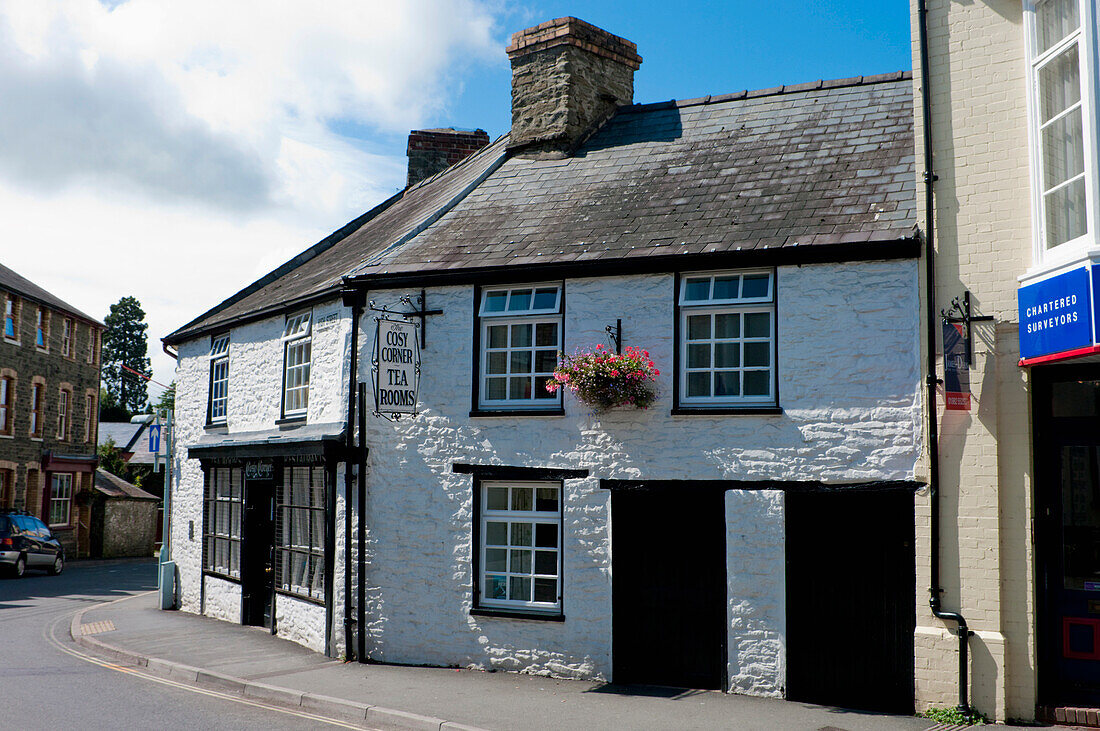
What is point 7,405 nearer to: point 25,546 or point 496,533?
point 25,546

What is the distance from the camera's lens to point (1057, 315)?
822 cm

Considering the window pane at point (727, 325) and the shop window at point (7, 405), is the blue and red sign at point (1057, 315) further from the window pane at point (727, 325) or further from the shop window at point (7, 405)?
the shop window at point (7, 405)

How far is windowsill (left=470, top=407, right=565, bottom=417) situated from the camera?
11156mm

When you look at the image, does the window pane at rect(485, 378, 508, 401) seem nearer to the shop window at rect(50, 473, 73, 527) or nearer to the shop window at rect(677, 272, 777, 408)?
the shop window at rect(677, 272, 777, 408)

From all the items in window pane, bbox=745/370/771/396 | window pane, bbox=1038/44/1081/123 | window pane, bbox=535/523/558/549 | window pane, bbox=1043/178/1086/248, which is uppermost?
window pane, bbox=1038/44/1081/123

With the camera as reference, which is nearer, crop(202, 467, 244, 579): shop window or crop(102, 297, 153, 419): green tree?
crop(202, 467, 244, 579): shop window

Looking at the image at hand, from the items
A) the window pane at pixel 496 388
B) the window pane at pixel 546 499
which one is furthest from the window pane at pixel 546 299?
the window pane at pixel 546 499

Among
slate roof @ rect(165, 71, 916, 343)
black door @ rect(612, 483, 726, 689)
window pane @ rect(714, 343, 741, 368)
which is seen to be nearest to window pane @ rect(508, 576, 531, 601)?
black door @ rect(612, 483, 726, 689)

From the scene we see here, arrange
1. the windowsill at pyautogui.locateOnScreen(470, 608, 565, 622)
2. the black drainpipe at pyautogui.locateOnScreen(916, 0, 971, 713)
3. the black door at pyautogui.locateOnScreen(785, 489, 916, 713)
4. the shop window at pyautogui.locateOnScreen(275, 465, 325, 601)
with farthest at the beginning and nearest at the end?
the shop window at pyautogui.locateOnScreen(275, 465, 325, 601) < the windowsill at pyautogui.locateOnScreen(470, 608, 565, 622) < the black door at pyautogui.locateOnScreen(785, 489, 916, 713) < the black drainpipe at pyautogui.locateOnScreen(916, 0, 971, 713)

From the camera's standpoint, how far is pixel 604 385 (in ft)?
34.6

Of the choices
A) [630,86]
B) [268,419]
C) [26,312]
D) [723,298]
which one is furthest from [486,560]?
[26,312]

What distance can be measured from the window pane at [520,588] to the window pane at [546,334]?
281cm

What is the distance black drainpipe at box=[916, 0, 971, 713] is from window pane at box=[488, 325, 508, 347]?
15.9 feet

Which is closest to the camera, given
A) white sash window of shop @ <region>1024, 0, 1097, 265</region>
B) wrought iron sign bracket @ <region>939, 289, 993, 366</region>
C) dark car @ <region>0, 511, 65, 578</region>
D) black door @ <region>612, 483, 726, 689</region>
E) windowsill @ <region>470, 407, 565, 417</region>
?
white sash window of shop @ <region>1024, 0, 1097, 265</region>
